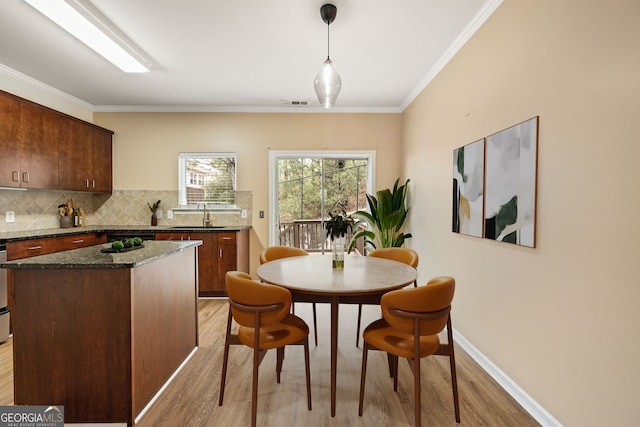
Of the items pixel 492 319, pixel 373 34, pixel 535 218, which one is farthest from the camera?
pixel 373 34

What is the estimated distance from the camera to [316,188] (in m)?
4.81

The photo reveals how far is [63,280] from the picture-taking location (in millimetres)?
1657

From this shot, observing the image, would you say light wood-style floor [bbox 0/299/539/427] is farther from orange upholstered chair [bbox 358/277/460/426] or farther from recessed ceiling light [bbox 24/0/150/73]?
recessed ceiling light [bbox 24/0/150/73]

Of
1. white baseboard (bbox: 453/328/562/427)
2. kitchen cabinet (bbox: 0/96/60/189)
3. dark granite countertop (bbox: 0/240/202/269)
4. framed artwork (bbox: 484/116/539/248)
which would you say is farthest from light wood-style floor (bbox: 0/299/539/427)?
kitchen cabinet (bbox: 0/96/60/189)

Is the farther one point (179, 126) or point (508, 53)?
point (179, 126)

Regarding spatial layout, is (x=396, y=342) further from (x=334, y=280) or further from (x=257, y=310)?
(x=257, y=310)

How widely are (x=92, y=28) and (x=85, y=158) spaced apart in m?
2.32

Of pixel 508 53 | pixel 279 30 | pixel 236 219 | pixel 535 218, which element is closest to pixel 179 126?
pixel 236 219

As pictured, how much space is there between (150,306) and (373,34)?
8.99 ft

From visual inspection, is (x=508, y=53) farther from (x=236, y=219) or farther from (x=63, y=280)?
(x=236, y=219)

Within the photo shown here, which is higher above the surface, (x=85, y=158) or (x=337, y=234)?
(x=85, y=158)

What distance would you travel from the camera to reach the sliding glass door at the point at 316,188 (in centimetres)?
476

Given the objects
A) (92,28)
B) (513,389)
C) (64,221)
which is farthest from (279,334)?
(64,221)

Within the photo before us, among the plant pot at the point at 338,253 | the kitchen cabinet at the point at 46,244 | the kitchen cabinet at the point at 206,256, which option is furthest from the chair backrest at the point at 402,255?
the kitchen cabinet at the point at 46,244
